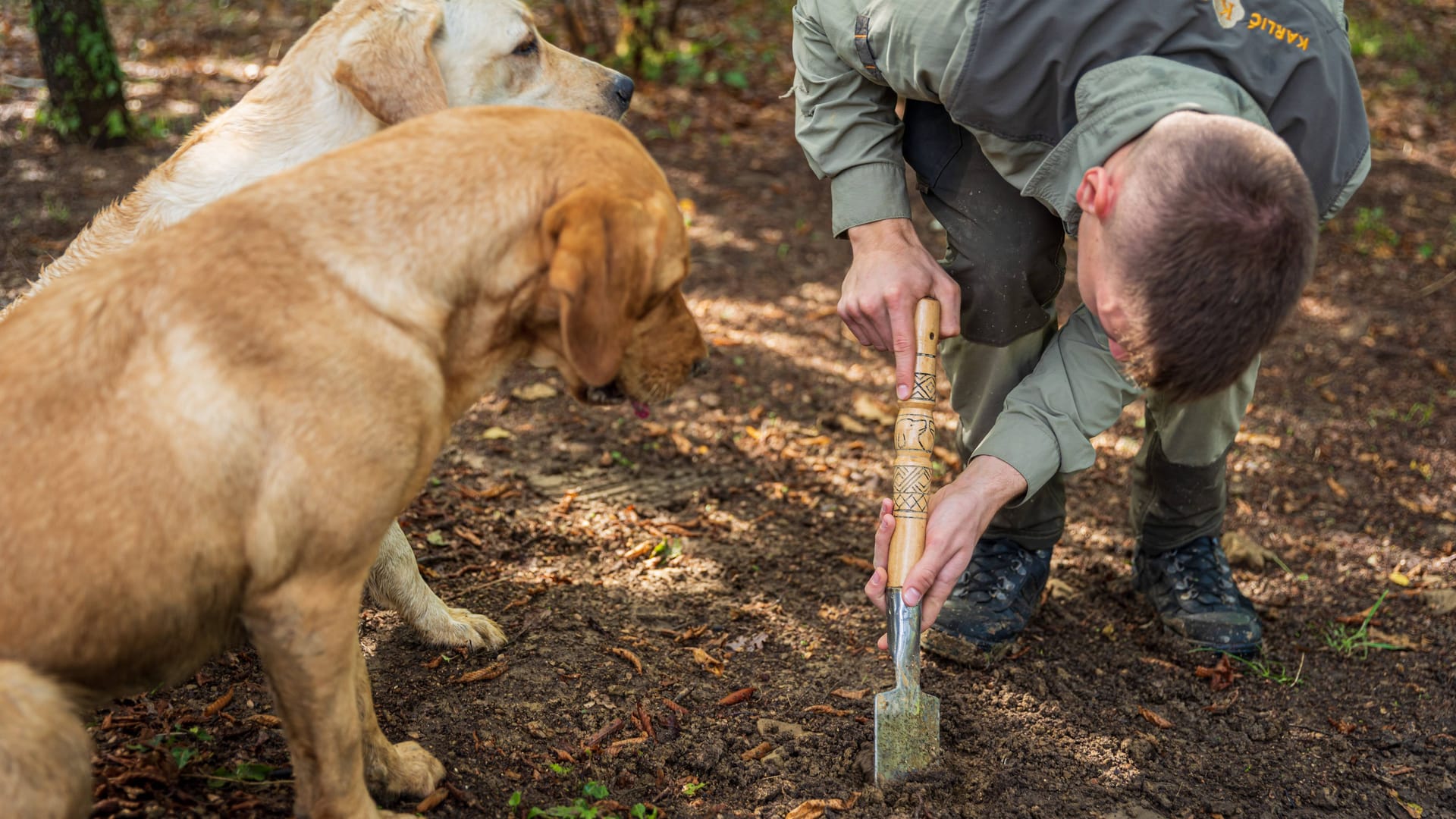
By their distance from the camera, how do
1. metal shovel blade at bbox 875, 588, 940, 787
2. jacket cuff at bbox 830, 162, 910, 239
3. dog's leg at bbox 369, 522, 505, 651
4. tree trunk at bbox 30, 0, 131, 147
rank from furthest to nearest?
tree trunk at bbox 30, 0, 131, 147 < jacket cuff at bbox 830, 162, 910, 239 < dog's leg at bbox 369, 522, 505, 651 < metal shovel blade at bbox 875, 588, 940, 787

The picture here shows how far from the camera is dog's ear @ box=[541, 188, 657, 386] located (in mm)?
2293

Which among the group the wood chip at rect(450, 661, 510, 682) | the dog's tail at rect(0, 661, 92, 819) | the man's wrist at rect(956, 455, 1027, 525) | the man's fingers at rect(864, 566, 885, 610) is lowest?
the wood chip at rect(450, 661, 510, 682)

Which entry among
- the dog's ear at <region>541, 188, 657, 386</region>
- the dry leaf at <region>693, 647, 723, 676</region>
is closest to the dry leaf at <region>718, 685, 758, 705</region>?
the dry leaf at <region>693, 647, 723, 676</region>

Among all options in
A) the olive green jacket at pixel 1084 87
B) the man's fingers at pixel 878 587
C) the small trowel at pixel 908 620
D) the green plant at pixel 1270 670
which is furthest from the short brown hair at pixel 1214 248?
the green plant at pixel 1270 670

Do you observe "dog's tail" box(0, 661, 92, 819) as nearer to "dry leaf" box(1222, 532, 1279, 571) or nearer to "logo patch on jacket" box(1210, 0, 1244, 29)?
"logo patch on jacket" box(1210, 0, 1244, 29)

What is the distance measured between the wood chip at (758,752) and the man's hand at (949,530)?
0.41 m

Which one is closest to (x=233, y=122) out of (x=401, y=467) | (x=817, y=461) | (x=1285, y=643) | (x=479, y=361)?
(x=479, y=361)

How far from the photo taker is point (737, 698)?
3.27 meters

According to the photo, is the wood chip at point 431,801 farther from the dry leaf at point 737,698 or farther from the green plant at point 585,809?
the dry leaf at point 737,698

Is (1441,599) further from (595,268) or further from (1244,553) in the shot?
(595,268)

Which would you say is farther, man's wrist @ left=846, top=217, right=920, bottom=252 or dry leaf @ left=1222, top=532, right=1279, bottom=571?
dry leaf @ left=1222, top=532, right=1279, bottom=571

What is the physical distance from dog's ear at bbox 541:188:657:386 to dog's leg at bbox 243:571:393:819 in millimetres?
678

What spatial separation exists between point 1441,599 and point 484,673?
11.0 feet

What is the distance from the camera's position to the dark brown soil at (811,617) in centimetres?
297
